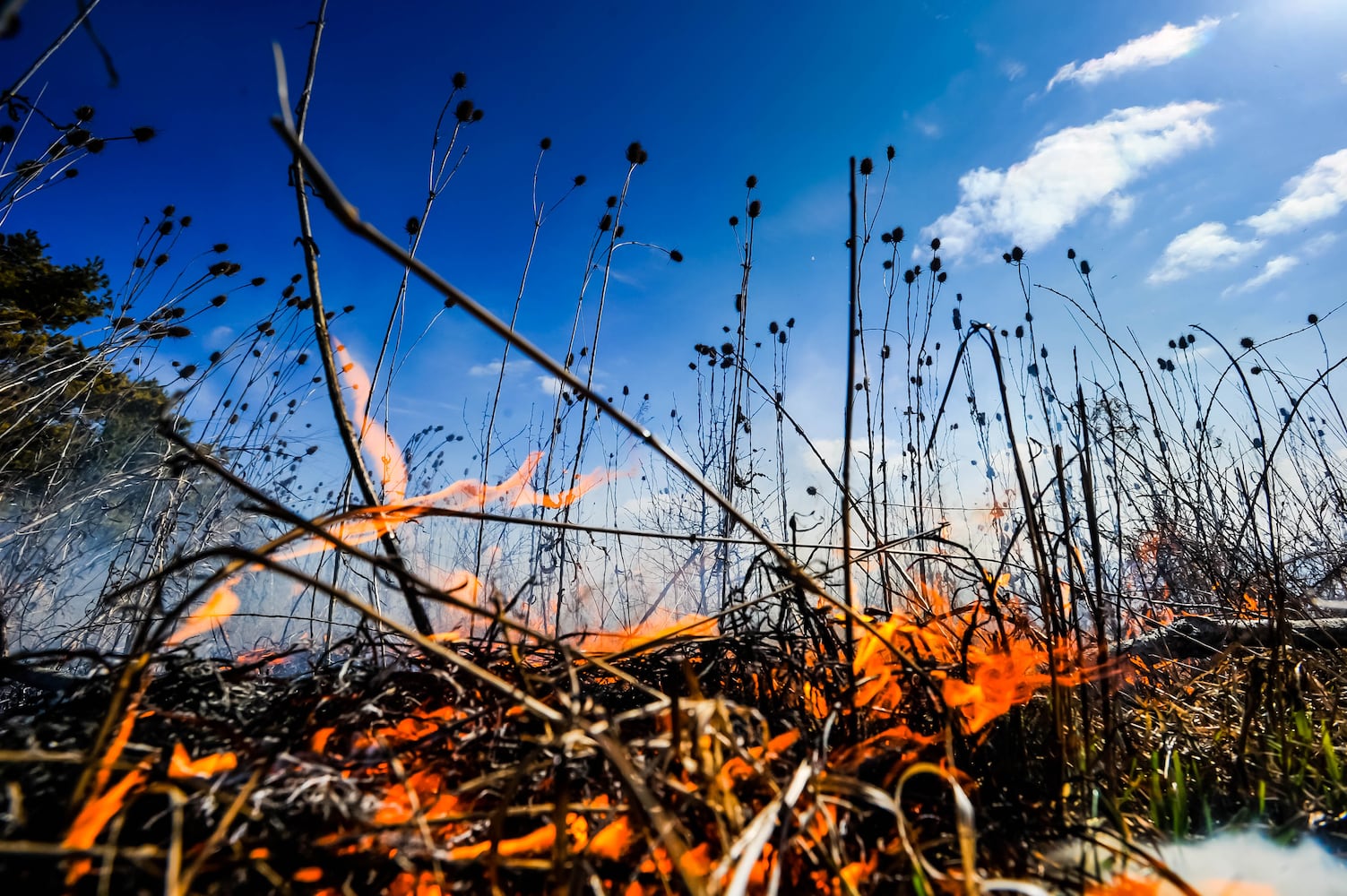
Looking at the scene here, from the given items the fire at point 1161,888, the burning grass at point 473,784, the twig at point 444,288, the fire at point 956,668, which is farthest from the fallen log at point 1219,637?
the twig at point 444,288

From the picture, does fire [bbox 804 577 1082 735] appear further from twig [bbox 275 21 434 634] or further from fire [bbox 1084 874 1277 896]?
twig [bbox 275 21 434 634]

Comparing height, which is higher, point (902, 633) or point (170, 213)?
point (170, 213)

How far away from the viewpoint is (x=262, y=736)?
Result: 1.50 ft

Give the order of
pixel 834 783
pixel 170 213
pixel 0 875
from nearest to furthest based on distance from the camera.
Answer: pixel 0 875 → pixel 834 783 → pixel 170 213

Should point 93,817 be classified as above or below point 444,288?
below

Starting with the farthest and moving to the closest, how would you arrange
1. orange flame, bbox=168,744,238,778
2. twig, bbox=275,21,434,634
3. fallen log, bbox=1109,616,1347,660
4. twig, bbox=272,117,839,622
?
fallen log, bbox=1109,616,1347,660 < twig, bbox=275,21,434,634 < orange flame, bbox=168,744,238,778 < twig, bbox=272,117,839,622

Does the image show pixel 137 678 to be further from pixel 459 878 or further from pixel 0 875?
pixel 459 878

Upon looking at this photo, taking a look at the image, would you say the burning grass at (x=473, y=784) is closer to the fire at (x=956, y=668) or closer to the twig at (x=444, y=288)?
the fire at (x=956, y=668)

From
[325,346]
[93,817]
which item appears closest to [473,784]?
[93,817]

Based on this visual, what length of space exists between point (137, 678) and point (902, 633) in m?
0.74

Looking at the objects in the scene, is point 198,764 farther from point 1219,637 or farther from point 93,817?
point 1219,637

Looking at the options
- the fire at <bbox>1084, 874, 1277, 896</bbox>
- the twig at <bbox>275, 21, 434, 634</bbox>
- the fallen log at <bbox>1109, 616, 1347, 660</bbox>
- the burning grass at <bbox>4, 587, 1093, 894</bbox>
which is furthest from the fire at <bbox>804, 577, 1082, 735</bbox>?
the fallen log at <bbox>1109, 616, 1347, 660</bbox>

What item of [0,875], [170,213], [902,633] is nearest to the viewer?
[0,875]

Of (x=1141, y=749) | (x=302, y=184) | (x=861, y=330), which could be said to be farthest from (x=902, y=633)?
(x=861, y=330)
